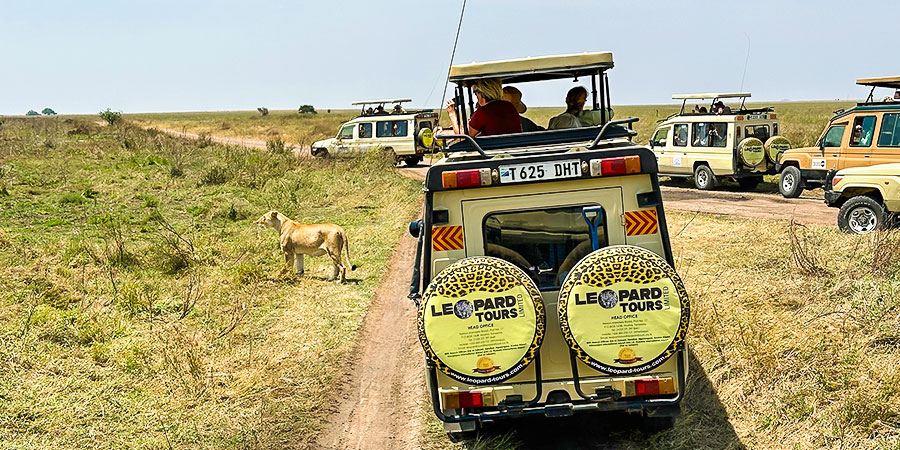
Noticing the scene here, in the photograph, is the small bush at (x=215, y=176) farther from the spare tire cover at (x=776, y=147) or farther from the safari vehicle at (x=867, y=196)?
the safari vehicle at (x=867, y=196)

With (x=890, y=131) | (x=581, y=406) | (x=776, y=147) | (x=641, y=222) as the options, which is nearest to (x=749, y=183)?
(x=776, y=147)

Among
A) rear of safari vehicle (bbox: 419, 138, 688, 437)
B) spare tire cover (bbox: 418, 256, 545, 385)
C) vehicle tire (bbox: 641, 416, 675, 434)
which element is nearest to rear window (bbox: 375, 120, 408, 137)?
rear of safari vehicle (bbox: 419, 138, 688, 437)

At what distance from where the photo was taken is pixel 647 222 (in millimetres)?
5316

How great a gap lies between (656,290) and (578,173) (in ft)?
3.17

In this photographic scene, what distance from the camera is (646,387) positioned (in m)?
5.00

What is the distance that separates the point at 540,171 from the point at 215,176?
58.7 feet

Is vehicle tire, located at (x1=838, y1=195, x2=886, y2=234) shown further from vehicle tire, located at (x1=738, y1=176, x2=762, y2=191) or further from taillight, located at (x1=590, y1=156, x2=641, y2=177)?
taillight, located at (x1=590, y1=156, x2=641, y2=177)

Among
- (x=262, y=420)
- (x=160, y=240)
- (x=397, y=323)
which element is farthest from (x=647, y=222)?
(x=160, y=240)

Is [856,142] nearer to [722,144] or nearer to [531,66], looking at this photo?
[722,144]

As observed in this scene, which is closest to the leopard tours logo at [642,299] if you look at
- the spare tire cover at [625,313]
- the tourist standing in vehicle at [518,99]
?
the spare tire cover at [625,313]

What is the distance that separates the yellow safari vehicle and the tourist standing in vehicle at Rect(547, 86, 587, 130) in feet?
5.93

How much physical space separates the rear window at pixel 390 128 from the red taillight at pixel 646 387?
72.9 ft

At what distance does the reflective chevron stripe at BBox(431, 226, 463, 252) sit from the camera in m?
5.45

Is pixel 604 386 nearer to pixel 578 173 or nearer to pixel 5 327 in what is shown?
pixel 578 173
